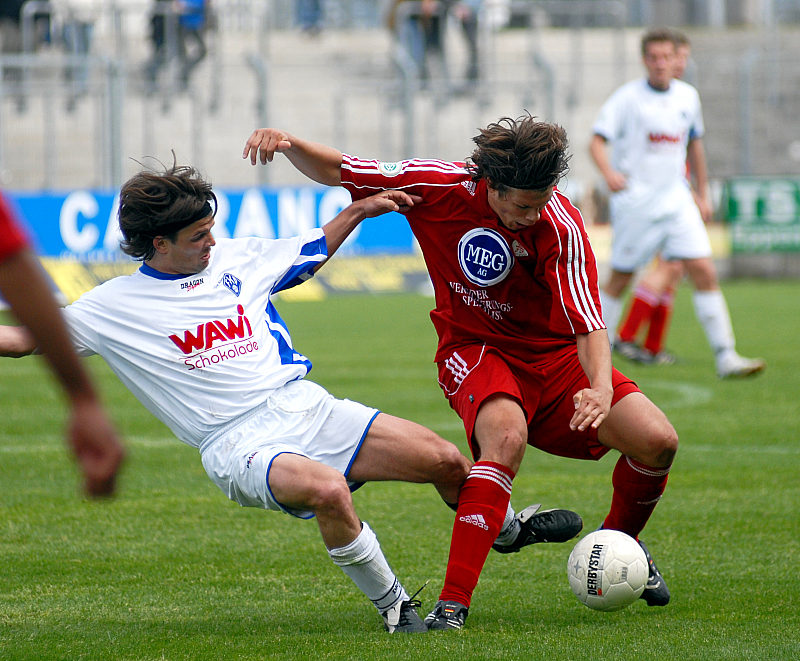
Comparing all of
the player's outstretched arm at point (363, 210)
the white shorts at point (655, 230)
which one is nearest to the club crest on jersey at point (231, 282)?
the player's outstretched arm at point (363, 210)

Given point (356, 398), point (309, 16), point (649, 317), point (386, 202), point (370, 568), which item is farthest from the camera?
point (309, 16)

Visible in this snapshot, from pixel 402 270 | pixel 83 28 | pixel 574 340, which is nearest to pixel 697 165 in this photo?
pixel 574 340

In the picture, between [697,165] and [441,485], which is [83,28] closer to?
[697,165]

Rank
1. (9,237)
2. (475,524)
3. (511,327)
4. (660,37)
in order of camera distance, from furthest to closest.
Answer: (660,37), (511,327), (475,524), (9,237)

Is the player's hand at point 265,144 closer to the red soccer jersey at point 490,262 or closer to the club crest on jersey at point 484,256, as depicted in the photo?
the red soccer jersey at point 490,262

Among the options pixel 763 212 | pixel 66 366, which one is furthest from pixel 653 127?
pixel 763 212

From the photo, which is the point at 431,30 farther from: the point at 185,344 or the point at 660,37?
the point at 185,344

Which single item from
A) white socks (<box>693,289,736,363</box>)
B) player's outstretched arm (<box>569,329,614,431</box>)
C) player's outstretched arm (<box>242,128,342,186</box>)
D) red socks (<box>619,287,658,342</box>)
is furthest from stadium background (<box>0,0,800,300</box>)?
player's outstretched arm (<box>569,329,614,431</box>)

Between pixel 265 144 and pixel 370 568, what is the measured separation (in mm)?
1473

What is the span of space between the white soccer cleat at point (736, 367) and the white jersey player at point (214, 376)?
5.61 meters

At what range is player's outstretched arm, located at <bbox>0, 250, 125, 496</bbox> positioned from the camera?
7.03 ft

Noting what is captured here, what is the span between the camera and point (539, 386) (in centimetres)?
445

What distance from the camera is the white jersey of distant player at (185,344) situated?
405 centimetres

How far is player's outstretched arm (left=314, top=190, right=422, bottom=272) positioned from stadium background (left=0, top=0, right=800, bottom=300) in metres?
11.9
